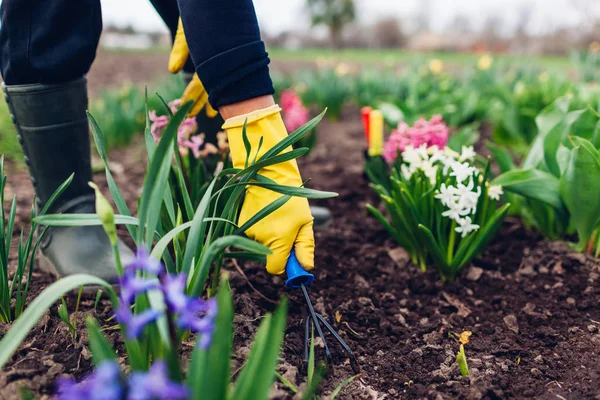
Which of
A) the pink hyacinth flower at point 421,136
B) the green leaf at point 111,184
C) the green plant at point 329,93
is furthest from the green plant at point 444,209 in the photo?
the green plant at point 329,93

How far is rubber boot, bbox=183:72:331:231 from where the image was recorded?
224 cm

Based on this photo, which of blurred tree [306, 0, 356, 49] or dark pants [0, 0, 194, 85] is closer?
dark pants [0, 0, 194, 85]

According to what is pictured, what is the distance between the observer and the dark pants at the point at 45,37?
5.13 feet

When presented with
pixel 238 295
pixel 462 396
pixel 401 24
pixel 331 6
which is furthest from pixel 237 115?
pixel 401 24

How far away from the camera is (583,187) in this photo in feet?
5.69

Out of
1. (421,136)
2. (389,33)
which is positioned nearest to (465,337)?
(421,136)

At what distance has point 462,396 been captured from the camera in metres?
1.27

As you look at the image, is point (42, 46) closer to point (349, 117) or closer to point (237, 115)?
point (237, 115)

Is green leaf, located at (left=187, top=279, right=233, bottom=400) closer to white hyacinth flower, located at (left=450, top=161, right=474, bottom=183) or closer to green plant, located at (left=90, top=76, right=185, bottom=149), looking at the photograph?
white hyacinth flower, located at (left=450, top=161, right=474, bottom=183)

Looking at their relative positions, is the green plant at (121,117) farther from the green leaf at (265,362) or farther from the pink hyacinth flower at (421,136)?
the green leaf at (265,362)

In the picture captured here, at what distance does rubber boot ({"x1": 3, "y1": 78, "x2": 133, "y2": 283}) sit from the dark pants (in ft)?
0.18

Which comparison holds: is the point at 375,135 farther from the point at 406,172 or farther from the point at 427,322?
the point at 427,322

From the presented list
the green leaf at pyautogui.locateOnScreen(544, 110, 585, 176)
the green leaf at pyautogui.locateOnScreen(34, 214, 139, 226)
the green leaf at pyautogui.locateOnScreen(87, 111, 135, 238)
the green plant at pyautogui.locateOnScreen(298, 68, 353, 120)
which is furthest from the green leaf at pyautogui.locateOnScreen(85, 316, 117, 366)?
the green plant at pyautogui.locateOnScreen(298, 68, 353, 120)

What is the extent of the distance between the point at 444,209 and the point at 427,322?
0.38 metres
